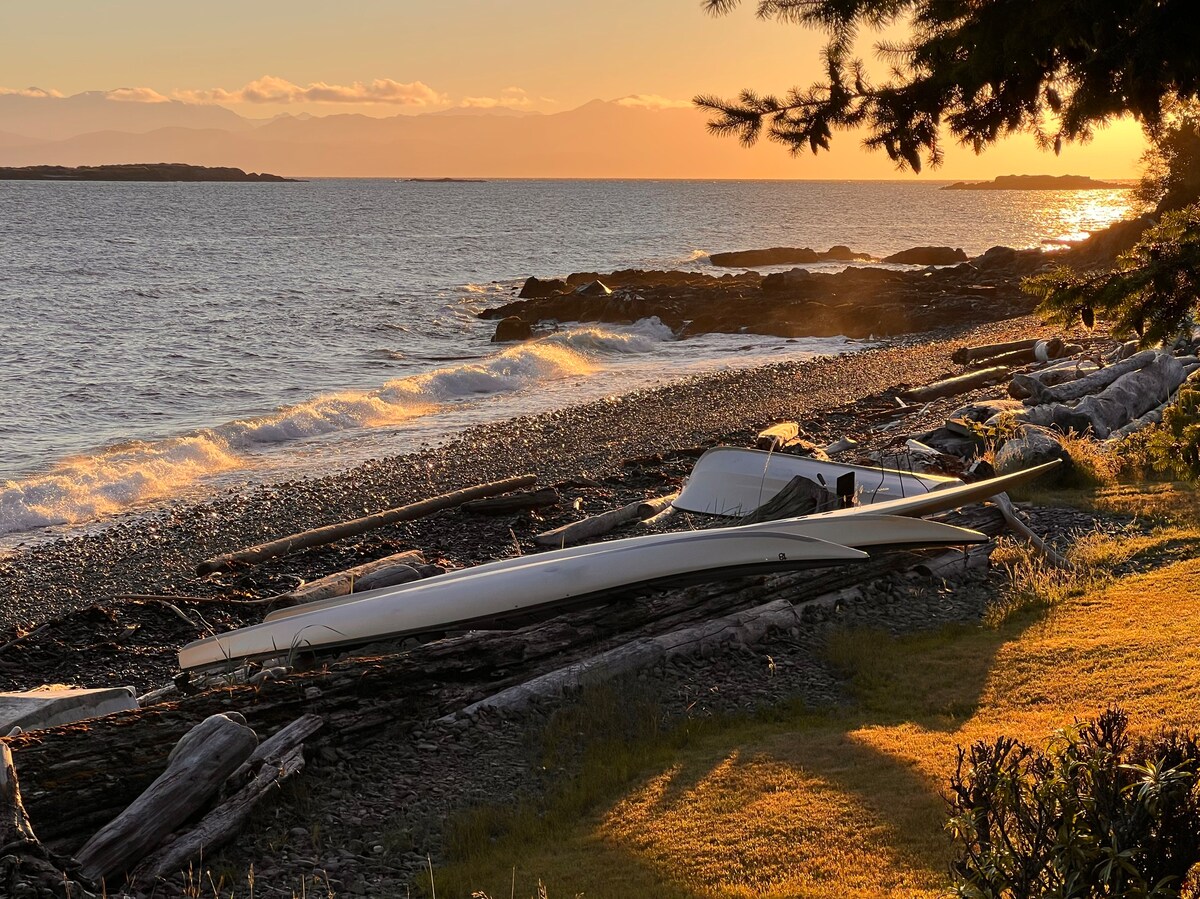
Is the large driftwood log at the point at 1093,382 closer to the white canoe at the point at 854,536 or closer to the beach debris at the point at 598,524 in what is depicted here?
the beach debris at the point at 598,524

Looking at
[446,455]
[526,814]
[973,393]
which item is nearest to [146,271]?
[446,455]

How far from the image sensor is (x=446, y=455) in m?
18.4

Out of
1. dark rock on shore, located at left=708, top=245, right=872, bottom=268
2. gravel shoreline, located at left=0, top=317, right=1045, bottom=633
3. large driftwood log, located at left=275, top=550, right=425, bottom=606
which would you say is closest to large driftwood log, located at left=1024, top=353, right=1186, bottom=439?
gravel shoreline, located at left=0, top=317, right=1045, bottom=633

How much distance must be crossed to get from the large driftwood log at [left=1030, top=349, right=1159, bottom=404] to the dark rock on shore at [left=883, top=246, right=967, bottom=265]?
49.7 metres

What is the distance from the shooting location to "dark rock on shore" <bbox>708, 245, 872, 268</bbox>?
68062 millimetres

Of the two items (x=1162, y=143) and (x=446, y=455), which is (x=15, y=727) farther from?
(x=446, y=455)

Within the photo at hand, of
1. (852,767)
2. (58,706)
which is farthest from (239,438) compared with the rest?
(852,767)

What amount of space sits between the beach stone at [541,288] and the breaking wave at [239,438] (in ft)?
48.0

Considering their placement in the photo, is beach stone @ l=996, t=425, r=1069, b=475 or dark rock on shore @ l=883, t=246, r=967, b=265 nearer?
beach stone @ l=996, t=425, r=1069, b=475

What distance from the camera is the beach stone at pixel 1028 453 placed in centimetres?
1127

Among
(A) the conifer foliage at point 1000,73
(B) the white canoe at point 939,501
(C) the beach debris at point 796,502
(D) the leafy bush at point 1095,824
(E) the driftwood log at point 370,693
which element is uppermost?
(A) the conifer foliage at point 1000,73

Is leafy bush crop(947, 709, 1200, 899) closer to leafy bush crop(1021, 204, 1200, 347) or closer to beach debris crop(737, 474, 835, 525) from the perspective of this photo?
leafy bush crop(1021, 204, 1200, 347)

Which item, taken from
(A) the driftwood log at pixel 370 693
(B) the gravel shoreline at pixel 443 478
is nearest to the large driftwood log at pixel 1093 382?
(B) the gravel shoreline at pixel 443 478

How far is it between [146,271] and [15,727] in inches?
2216
